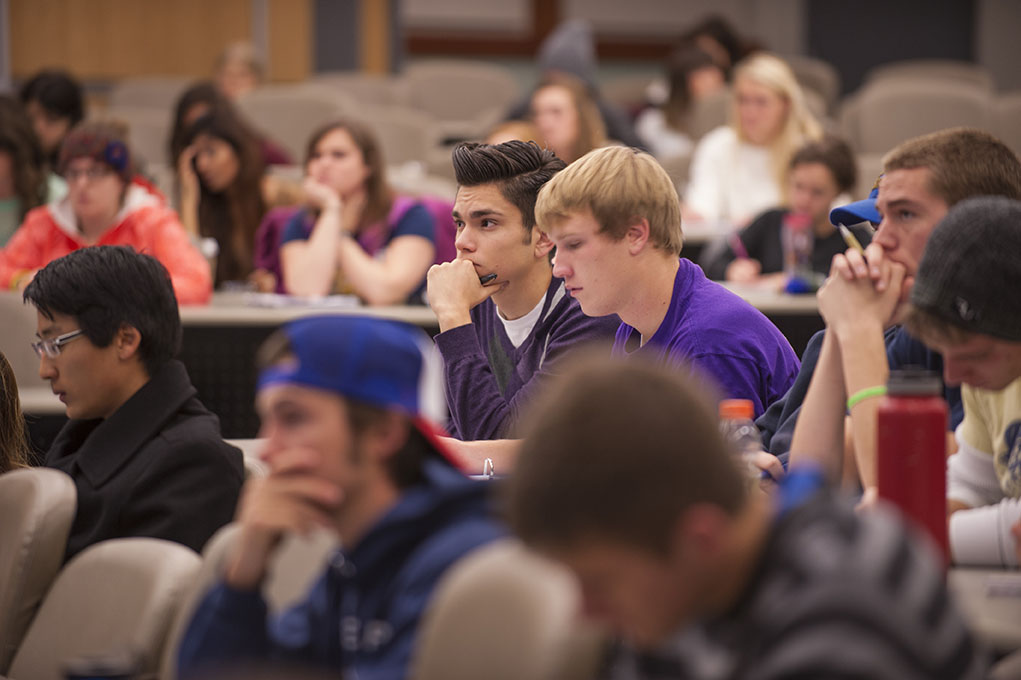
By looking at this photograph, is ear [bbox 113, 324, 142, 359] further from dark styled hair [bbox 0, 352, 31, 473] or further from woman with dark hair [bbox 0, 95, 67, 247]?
woman with dark hair [bbox 0, 95, 67, 247]

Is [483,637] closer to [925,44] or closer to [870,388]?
[870,388]

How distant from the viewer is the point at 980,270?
1588 millimetres

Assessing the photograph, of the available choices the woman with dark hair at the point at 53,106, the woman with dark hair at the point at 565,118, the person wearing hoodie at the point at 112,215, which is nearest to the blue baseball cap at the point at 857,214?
the person wearing hoodie at the point at 112,215

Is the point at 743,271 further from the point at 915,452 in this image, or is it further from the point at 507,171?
the point at 915,452

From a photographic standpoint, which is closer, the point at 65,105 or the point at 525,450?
the point at 525,450

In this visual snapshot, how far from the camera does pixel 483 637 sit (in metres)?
1.16

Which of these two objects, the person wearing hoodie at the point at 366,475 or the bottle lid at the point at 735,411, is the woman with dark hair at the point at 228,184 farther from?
the person wearing hoodie at the point at 366,475

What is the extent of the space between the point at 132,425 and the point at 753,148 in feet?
13.7

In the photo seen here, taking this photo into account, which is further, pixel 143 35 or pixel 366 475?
pixel 143 35

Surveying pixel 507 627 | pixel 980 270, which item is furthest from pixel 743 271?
pixel 507 627

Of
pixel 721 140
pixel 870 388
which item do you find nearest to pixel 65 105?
pixel 721 140

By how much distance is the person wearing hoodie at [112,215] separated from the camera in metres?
4.22

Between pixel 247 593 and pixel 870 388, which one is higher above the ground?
pixel 870 388

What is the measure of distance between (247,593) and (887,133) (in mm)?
6477
